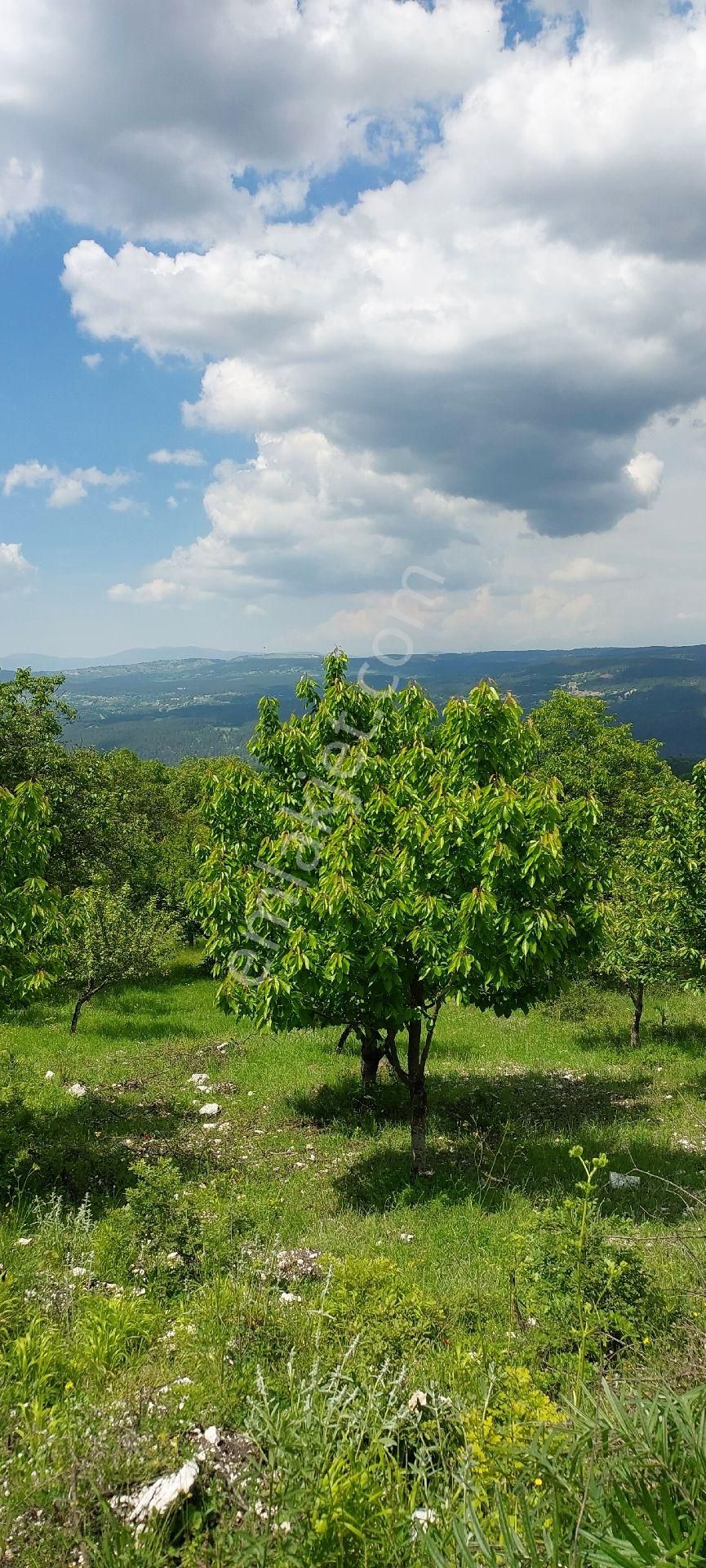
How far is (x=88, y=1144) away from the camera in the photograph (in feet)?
38.7

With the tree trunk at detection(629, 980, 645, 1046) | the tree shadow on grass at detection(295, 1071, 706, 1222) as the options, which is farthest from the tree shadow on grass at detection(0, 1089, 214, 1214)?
the tree trunk at detection(629, 980, 645, 1046)

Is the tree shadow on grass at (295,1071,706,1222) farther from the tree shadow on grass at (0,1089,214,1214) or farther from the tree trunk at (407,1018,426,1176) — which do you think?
the tree shadow on grass at (0,1089,214,1214)

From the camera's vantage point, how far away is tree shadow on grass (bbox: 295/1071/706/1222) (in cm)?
1019

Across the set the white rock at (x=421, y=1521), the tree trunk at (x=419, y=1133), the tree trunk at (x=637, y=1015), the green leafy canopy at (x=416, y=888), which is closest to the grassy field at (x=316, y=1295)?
the white rock at (x=421, y=1521)

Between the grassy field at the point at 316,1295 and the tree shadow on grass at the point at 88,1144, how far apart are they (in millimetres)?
68

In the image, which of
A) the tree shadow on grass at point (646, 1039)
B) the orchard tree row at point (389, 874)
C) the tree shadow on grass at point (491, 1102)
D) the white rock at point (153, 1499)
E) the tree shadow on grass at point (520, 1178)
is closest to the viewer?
the white rock at point (153, 1499)

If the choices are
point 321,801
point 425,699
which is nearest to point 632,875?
point 425,699

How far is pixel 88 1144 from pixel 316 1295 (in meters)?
6.72

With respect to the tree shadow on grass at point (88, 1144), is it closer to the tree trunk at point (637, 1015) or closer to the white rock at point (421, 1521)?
the white rock at point (421, 1521)

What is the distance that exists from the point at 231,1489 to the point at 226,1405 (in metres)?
1.03

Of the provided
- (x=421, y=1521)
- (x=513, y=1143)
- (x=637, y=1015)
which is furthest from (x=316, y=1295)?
(x=637, y=1015)

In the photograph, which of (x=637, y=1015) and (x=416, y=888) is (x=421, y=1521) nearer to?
(x=416, y=888)

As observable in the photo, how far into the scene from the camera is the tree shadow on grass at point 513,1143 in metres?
10.2

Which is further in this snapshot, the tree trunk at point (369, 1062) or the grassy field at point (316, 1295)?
the tree trunk at point (369, 1062)
